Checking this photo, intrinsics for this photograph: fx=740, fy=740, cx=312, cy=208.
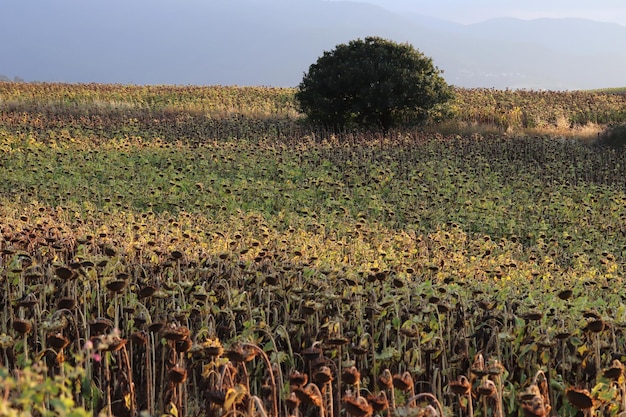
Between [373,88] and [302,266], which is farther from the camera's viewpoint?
[373,88]

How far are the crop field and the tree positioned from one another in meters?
0.75

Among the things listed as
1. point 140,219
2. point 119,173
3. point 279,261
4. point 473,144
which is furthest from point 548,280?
point 473,144

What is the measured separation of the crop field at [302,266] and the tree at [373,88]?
747 millimetres

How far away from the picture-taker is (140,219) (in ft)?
27.4

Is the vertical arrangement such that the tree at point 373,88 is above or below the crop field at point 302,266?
above

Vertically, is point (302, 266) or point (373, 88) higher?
point (373, 88)

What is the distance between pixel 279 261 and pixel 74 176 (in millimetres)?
6698

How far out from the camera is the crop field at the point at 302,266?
3236 millimetres

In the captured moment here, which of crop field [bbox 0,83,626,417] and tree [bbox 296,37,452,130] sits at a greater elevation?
tree [bbox 296,37,452,130]

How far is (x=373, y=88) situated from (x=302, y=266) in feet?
44.7

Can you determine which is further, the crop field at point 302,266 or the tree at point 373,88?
the tree at point 373,88

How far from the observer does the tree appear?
18.5m

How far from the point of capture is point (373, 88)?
18.3m

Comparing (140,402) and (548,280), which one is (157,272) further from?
(548,280)
